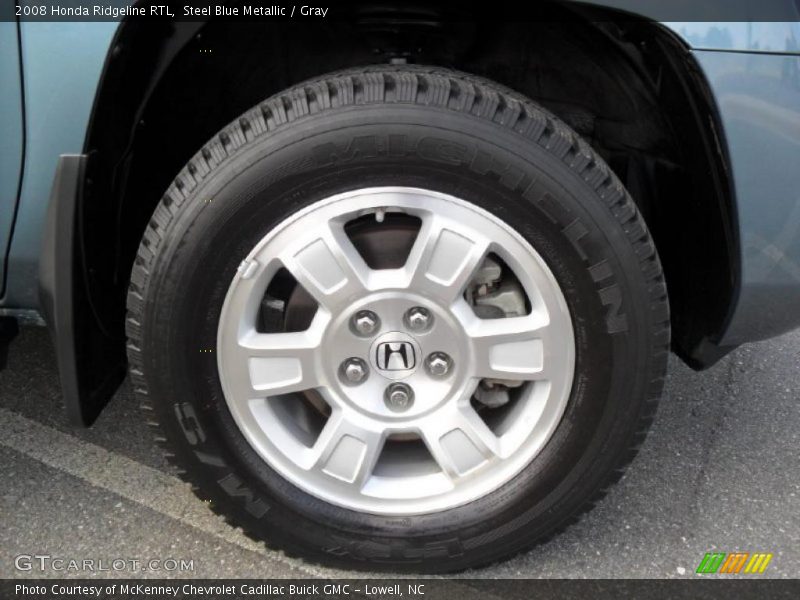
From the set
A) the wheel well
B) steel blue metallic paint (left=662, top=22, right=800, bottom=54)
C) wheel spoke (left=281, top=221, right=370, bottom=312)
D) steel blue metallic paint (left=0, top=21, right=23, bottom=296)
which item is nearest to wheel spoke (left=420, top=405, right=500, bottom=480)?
wheel spoke (left=281, top=221, right=370, bottom=312)

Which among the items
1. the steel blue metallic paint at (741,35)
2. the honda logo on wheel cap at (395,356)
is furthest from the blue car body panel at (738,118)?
the honda logo on wheel cap at (395,356)

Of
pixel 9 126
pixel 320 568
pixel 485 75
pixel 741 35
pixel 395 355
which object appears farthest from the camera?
pixel 485 75

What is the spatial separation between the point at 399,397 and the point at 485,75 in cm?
89

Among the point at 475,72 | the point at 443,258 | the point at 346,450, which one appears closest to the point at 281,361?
the point at 346,450

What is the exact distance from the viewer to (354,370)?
1.75 metres

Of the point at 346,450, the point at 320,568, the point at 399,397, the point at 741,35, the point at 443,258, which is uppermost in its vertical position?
the point at 741,35

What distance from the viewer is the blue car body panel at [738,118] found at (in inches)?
60.9

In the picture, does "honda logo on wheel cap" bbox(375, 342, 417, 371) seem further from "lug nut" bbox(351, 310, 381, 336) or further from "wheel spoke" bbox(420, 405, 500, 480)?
"wheel spoke" bbox(420, 405, 500, 480)

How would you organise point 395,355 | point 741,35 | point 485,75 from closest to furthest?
point 741,35
point 395,355
point 485,75

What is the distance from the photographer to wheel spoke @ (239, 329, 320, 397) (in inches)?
67.4

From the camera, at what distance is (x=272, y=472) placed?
1804 mm

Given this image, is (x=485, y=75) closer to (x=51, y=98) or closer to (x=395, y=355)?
(x=395, y=355)

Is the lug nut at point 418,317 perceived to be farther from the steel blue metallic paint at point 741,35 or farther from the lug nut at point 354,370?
the steel blue metallic paint at point 741,35

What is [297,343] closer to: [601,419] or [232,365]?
[232,365]
